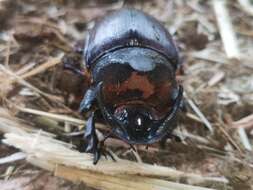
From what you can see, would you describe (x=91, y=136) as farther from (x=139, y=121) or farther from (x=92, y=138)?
(x=139, y=121)

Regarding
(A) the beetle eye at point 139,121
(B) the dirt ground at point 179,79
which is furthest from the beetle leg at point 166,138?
(A) the beetle eye at point 139,121

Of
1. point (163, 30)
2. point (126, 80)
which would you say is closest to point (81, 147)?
point (126, 80)

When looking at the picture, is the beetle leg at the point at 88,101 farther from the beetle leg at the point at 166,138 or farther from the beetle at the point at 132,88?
the beetle leg at the point at 166,138

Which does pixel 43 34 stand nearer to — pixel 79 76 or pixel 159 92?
pixel 79 76

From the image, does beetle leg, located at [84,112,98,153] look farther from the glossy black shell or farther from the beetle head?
the glossy black shell

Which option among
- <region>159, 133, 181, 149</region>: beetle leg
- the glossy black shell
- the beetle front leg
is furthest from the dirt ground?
the glossy black shell

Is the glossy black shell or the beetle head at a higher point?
the glossy black shell

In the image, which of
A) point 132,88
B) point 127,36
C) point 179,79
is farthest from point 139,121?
point 179,79
